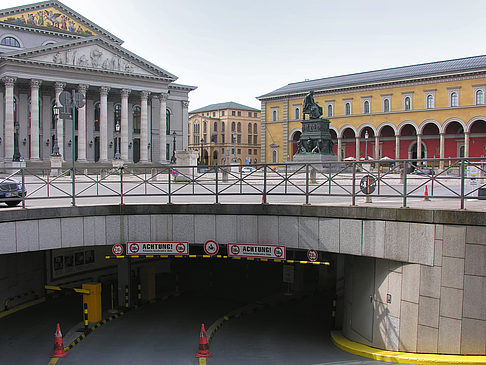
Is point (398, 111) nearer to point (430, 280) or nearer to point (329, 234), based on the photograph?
point (329, 234)

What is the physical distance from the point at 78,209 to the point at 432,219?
8391mm

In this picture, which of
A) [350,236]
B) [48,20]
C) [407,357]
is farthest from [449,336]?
[48,20]

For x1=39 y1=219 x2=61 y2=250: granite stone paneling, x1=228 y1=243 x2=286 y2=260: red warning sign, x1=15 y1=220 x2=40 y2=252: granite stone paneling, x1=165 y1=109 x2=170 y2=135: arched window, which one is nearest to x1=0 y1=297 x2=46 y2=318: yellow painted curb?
x1=39 y1=219 x2=61 y2=250: granite stone paneling

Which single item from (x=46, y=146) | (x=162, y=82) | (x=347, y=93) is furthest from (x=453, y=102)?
(x=46, y=146)

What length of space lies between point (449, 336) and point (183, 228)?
6.83m

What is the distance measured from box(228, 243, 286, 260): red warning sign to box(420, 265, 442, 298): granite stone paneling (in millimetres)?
3395

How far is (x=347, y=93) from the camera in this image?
7744 centimetres

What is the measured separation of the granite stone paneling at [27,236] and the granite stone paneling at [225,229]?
4.43 meters

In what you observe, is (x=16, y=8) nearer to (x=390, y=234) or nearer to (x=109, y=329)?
(x=109, y=329)

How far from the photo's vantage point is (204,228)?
43.3 ft

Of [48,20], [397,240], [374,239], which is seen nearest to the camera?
[397,240]

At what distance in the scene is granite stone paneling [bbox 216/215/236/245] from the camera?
1302 centimetres

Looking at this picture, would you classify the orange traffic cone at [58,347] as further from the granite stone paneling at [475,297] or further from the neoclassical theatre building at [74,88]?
the neoclassical theatre building at [74,88]

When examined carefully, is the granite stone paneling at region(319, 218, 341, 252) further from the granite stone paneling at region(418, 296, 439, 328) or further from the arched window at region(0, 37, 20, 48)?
the arched window at region(0, 37, 20, 48)
